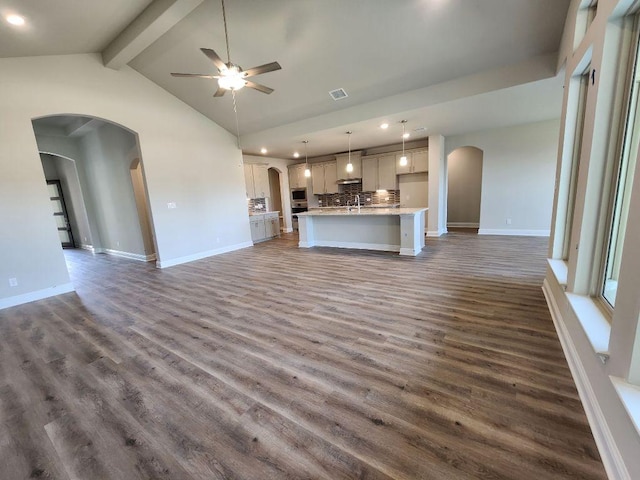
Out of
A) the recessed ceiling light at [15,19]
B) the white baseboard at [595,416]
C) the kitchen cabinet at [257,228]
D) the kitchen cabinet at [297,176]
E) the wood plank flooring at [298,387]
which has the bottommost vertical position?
the wood plank flooring at [298,387]

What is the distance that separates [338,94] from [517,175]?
5.15 m

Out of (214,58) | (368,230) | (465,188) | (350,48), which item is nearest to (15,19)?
(214,58)

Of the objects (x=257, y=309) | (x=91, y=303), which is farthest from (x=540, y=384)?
(x=91, y=303)

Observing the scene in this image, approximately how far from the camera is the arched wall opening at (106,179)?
20.0ft

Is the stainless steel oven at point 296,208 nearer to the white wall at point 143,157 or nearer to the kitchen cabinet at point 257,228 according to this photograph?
the kitchen cabinet at point 257,228

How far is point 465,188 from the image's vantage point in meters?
8.99

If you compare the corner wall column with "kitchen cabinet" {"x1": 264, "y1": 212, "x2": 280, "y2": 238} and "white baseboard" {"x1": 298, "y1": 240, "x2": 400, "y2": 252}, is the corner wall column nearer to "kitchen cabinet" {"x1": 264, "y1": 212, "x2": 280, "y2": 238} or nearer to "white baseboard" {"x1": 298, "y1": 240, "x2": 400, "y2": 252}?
"white baseboard" {"x1": 298, "y1": 240, "x2": 400, "y2": 252}

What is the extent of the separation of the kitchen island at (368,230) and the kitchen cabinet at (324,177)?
291 cm

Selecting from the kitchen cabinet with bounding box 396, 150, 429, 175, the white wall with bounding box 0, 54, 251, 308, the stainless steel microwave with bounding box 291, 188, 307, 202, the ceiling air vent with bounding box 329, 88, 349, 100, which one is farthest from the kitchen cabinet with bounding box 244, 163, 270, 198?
the kitchen cabinet with bounding box 396, 150, 429, 175

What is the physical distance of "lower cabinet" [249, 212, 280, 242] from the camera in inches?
308

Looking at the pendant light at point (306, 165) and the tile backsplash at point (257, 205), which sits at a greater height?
the pendant light at point (306, 165)

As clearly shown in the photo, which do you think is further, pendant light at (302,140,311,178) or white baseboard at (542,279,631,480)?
pendant light at (302,140,311,178)

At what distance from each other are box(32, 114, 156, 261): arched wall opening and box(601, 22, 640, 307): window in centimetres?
701

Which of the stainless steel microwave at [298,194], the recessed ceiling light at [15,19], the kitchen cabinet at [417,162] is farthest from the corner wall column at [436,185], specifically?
the recessed ceiling light at [15,19]
